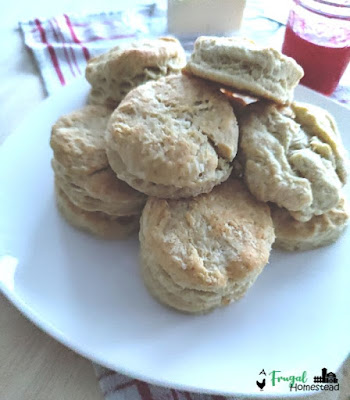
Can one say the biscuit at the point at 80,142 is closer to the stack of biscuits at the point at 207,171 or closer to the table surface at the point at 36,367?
the stack of biscuits at the point at 207,171

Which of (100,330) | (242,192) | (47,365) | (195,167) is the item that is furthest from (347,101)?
(47,365)

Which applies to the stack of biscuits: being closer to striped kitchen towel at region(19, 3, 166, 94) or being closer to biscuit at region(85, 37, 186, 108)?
biscuit at region(85, 37, 186, 108)

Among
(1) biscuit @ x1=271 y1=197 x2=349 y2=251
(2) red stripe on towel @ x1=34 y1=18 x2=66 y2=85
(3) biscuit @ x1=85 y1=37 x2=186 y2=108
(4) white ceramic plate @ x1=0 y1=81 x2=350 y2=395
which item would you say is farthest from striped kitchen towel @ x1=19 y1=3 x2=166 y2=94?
(1) biscuit @ x1=271 y1=197 x2=349 y2=251

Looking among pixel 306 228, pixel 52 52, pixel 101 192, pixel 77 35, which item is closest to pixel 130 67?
pixel 101 192

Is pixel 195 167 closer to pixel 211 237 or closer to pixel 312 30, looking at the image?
pixel 211 237

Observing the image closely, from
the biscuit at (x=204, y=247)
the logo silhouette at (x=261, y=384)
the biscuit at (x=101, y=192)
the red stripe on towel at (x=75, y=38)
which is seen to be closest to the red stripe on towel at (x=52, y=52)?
the red stripe on towel at (x=75, y=38)

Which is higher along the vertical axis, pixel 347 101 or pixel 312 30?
pixel 312 30

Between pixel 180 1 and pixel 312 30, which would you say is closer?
pixel 312 30

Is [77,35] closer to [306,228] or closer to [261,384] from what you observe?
[306,228]
